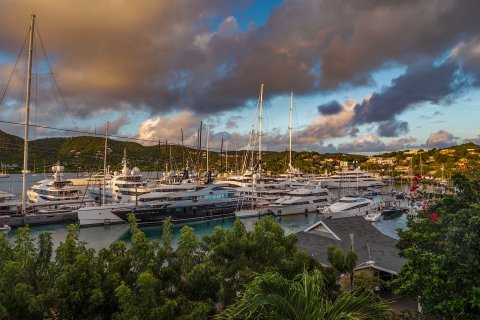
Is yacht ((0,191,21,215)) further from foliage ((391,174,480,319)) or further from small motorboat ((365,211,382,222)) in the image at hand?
foliage ((391,174,480,319))

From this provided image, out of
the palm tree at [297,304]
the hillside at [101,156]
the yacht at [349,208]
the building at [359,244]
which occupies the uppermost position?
the hillside at [101,156]

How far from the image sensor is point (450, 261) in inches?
331

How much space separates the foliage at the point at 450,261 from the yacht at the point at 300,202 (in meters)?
52.4

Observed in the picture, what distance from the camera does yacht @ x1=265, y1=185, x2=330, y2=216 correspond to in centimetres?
6397

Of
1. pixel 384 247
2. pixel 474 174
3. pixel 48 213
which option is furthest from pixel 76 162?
pixel 474 174

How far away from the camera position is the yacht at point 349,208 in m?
58.5

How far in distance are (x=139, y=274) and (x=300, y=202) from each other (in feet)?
189

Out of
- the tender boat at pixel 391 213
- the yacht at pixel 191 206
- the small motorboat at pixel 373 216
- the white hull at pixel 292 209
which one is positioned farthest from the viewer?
the white hull at pixel 292 209

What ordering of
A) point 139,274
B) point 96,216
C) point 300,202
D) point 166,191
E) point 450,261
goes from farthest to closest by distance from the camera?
point 300,202, point 166,191, point 96,216, point 139,274, point 450,261

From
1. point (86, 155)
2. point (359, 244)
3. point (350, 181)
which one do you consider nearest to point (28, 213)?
point (359, 244)

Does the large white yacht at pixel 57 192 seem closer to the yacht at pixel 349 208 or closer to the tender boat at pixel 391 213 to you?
the yacht at pixel 349 208

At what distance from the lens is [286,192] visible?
71500 millimetres

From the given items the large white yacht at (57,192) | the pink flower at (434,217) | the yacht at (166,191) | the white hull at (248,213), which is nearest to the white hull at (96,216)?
the yacht at (166,191)

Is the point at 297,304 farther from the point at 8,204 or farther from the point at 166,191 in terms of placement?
the point at 8,204
